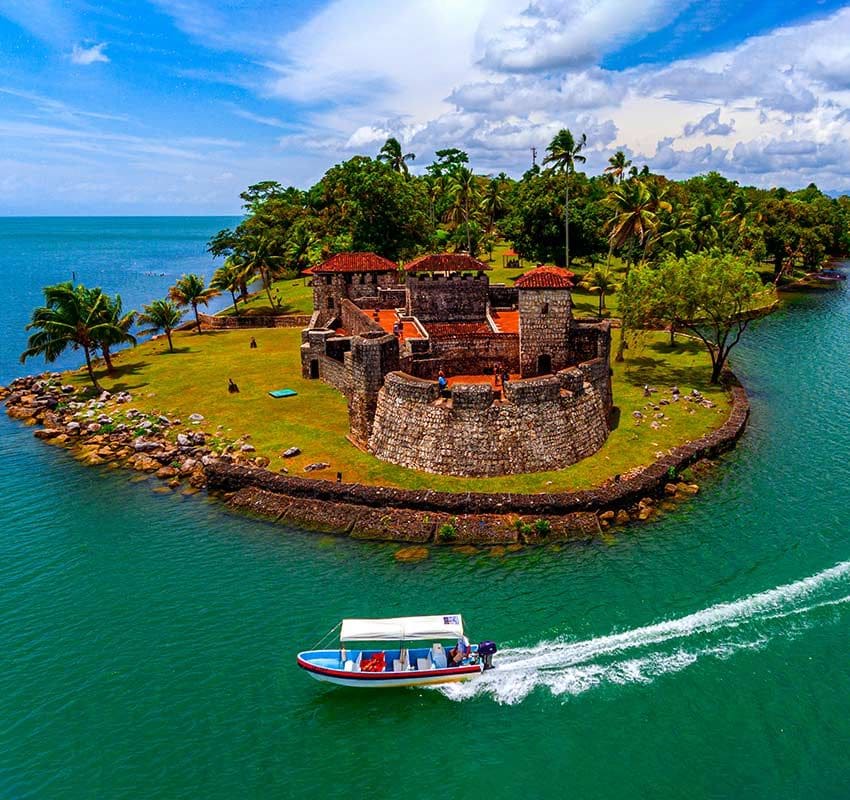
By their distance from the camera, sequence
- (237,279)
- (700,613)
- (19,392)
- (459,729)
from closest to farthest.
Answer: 1. (459,729)
2. (700,613)
3. (19,392)
4. (237,279)

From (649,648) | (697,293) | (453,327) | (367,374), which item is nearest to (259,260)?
(453,327)

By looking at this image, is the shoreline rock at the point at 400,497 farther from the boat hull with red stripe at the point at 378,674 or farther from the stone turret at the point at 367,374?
the boat hull with red stripe at the point at 378,674

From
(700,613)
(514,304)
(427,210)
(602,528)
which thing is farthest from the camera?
(427,210)

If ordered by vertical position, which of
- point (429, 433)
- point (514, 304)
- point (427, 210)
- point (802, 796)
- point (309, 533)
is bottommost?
point (802, 796)

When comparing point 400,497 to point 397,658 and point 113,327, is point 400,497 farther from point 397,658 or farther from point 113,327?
point 113,327

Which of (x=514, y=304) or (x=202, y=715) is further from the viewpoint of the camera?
(x=514, y=304)

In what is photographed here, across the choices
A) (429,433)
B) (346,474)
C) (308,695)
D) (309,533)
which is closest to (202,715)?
(308,695)

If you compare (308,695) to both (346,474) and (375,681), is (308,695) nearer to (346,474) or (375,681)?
(375,681)
